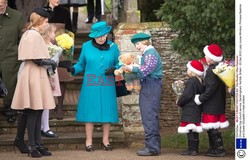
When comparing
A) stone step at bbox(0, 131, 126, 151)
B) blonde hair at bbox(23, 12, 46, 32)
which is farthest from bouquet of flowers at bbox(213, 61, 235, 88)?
blonde hair at bbox(23, 12, 46, 32)

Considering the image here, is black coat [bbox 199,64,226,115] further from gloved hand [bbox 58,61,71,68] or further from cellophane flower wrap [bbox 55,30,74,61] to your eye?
cellophane flower wrap [bbox 55,30,74,61]

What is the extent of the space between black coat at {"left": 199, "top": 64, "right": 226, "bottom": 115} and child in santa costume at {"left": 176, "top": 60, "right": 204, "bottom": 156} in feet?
0.43

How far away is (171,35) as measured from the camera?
1278 centimetres

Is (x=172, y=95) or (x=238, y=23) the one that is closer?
(x=238, y=23)

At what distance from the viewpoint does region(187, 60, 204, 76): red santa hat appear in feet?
34.1

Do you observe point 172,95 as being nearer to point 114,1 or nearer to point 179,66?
point 179,66

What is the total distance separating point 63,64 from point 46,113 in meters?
0.82

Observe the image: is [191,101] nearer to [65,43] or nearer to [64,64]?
[64,64]

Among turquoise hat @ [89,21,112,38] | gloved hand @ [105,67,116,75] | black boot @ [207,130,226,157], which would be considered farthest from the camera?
gloved hand @ [105,67,116,75]

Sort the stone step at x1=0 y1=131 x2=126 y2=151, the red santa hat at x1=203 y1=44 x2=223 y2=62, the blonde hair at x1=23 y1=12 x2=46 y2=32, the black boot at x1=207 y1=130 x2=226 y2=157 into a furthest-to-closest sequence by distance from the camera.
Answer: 1. the stone step at x1=0 y1=131 x2=126 y2=151
2. the black boot at x1=207 y1=130 x2=226 y2=157
3. the red santa hat at x1=203 y1=44 x2=223 y2=62
4. the blonde hair at x1=23 y1=12 x2=46 y2=32

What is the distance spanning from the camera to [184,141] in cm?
1173

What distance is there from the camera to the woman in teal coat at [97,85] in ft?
35.3

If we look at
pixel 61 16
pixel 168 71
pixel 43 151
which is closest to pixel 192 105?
pixel 43 151

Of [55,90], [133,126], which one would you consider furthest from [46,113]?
[133,126]
